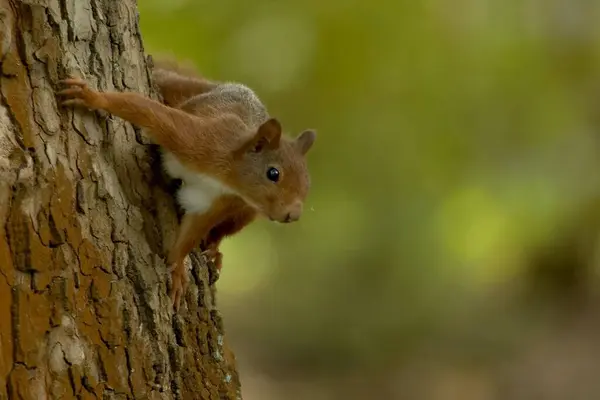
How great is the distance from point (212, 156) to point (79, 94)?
0.41 metres

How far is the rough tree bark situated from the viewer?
1.52 m

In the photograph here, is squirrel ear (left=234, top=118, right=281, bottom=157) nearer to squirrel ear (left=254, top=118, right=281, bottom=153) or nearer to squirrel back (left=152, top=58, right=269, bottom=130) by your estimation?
squirrel ear (left=254, top=118, right=281, bottom=153)

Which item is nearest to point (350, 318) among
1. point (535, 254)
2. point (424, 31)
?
Answer: point (535, 254)

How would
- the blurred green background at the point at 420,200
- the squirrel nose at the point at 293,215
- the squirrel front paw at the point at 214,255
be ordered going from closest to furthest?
the squirrel nose at the point at 293,215
the squirrel front paw at the point at 214,255
the blurred green background at the point at 420,200

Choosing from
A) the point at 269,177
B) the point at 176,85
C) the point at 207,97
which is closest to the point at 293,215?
the point at 269,177

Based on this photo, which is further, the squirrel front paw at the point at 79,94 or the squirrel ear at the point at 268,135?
the squirrel ear at the point at 268,135

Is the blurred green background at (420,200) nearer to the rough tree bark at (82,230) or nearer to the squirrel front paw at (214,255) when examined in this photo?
the squirrel front paw at (214,255)

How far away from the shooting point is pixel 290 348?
6996 millimetres

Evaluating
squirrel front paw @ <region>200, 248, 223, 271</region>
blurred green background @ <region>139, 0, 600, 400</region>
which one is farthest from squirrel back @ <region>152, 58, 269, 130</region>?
blurred green background @ <region>139, 0, 600, 400</region>

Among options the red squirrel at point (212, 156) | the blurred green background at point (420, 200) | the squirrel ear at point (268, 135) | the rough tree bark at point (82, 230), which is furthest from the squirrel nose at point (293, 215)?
the blurred green background at point (420, 200)

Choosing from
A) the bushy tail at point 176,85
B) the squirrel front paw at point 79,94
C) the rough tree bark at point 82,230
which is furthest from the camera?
the bushy tail at point 176,85

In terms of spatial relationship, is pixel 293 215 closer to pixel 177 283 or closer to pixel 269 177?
pixel 269 177

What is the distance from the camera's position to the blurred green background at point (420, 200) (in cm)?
500

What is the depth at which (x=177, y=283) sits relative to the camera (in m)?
1.88
